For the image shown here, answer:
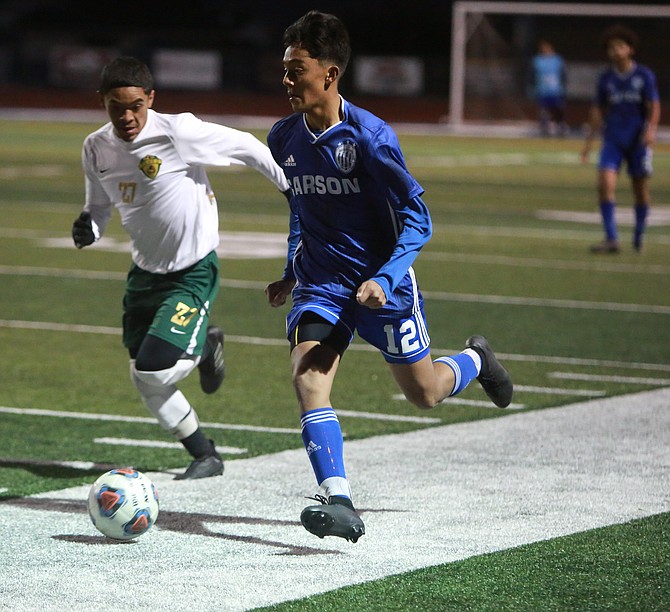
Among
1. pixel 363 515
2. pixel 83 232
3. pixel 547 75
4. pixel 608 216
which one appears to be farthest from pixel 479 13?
pixel 363 515

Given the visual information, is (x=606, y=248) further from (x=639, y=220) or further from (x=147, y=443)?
(x=147, y=443)

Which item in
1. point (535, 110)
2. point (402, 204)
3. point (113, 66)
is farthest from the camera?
point (535, 110)

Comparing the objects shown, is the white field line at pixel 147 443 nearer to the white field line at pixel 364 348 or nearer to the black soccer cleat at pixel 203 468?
the black soccer cleat at pixel 203 468

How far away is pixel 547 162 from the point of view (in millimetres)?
32469

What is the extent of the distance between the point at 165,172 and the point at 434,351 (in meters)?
3.91

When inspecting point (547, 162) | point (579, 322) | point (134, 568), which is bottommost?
point (547, 162)

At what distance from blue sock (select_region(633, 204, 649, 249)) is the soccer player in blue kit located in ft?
37.3

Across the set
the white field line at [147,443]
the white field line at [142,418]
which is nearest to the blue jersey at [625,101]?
the white field line at [142,418]

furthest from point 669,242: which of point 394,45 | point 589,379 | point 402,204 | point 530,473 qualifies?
point 394,45

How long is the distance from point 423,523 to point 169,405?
1.53m

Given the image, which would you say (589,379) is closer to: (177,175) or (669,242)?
(177,175)

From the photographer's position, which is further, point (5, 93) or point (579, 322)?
point (5, 93)

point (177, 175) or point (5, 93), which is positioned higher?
point (177, 175)

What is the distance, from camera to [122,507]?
19.2 ft
